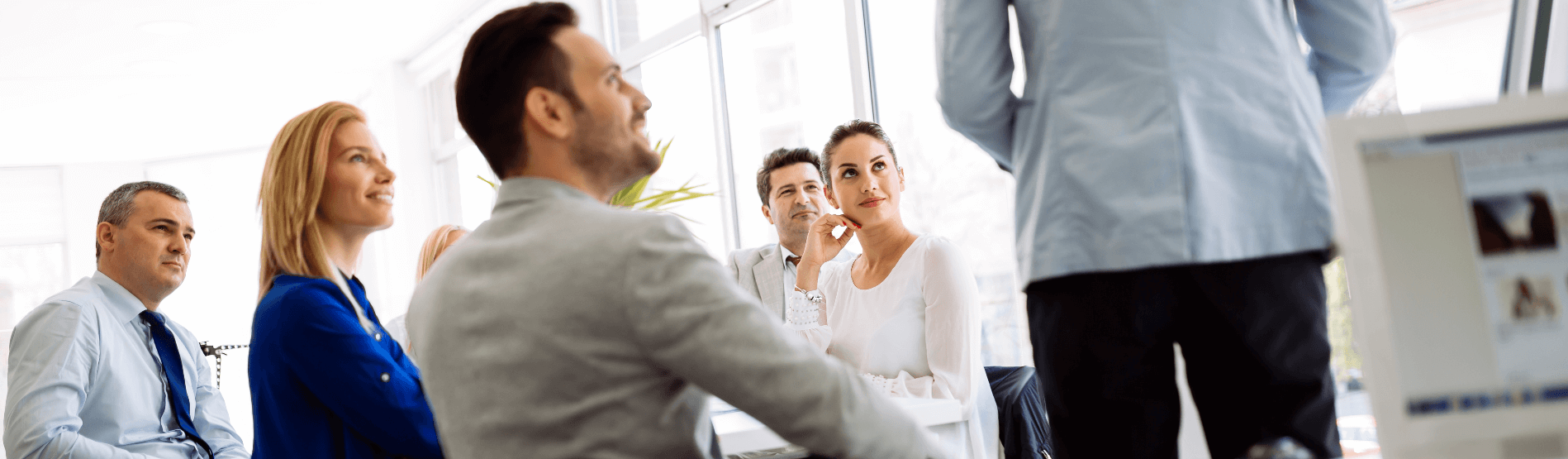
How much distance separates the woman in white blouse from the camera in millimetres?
2311

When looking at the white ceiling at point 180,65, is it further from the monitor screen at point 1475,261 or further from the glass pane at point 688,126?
the monitor screen at point 1475,261

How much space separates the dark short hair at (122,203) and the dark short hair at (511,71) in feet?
7.99

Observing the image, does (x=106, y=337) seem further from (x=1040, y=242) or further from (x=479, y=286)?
(x=1040, y=242)

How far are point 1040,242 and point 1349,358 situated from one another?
1654 mm

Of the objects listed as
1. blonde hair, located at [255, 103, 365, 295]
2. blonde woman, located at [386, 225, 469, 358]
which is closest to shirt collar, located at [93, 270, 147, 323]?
blonde woman, located at [386, 225, 469, 358]

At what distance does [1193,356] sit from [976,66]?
1.34 feet

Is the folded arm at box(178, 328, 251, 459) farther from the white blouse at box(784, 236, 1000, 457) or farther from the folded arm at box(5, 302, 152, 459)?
the white blouse at box(784, 236, 1000, 457)

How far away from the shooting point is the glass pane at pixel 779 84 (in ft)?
15.0

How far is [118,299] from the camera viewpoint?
300 cm

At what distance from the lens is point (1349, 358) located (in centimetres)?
242

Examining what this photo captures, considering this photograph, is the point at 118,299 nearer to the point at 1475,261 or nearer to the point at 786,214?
the point at 786,214

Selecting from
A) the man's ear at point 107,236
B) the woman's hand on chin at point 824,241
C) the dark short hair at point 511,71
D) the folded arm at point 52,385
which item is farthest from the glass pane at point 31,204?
the dark short hair at point 511,71

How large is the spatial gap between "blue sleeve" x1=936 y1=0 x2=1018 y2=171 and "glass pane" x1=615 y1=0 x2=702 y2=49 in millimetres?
4316

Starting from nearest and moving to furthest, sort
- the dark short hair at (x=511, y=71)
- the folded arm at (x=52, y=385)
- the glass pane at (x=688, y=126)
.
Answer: the dark short hair at (x=511, y=71)
the folded arm at (x=52, y=385)
the glass pane at (x=688, y=126)
